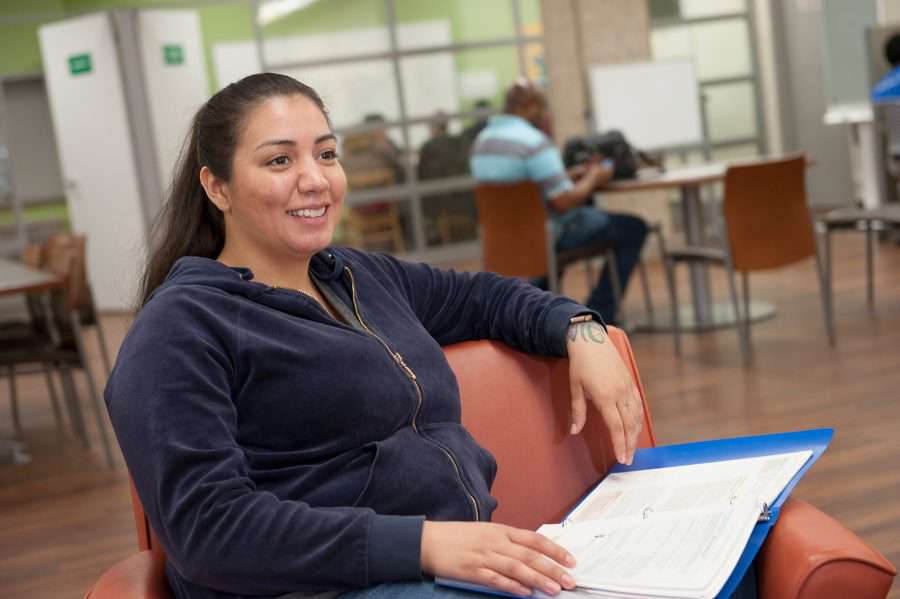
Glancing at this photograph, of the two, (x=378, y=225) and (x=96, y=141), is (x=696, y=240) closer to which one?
(x=378, y=225)

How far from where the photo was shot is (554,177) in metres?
5.55

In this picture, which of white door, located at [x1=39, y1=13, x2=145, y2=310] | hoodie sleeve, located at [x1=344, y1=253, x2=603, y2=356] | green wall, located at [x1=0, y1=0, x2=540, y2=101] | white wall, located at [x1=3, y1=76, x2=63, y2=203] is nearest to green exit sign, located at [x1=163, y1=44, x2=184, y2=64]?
white door, located at [x1=39, y1=13, x2=145, y2=310]

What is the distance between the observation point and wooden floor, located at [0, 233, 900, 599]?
3.38 m

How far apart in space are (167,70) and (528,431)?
8459 mm

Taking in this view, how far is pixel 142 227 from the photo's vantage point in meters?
9.50

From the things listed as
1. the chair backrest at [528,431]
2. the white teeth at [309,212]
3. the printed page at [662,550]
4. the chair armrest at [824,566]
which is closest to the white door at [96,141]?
the chair backrest at [528,431]

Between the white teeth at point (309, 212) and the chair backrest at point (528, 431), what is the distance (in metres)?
0.34

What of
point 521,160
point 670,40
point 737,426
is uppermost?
point 670,40

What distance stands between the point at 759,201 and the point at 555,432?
3620 mm

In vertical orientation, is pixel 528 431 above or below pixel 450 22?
below

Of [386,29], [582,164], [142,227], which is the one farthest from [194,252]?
[386,29]

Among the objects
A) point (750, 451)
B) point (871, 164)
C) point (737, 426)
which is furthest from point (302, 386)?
point (871, 164)

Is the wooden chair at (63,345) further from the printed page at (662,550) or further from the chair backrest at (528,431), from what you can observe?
the printed page at (662,550)

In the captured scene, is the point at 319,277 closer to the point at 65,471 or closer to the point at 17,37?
the point at 65,471
